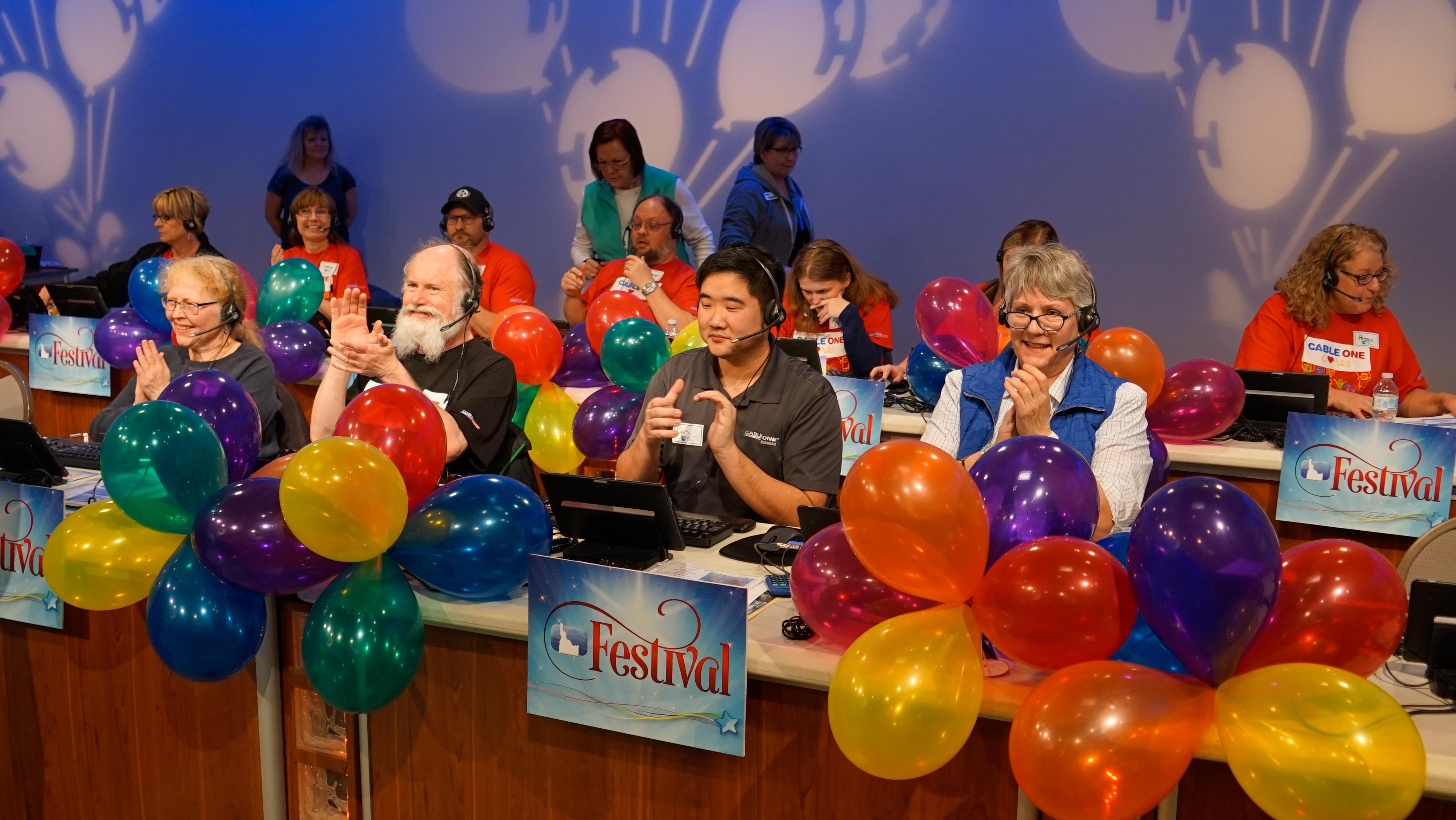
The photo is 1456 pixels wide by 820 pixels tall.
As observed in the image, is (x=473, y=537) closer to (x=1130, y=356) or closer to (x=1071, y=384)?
(x=1071, y=384)

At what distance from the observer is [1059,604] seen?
157 centimetres

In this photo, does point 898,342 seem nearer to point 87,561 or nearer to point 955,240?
point 955,240

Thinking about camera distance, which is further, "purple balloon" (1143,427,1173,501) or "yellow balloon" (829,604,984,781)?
"purple balloon" (1143,427,1173,501)

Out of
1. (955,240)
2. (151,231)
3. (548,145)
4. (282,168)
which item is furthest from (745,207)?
(151,231)

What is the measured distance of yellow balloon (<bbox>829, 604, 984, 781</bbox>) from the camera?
5.12 feet

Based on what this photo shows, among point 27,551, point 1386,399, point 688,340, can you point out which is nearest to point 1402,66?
point 1386,399

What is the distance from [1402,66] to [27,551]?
5875mm

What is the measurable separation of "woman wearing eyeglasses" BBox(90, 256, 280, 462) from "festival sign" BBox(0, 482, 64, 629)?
714 millimetres

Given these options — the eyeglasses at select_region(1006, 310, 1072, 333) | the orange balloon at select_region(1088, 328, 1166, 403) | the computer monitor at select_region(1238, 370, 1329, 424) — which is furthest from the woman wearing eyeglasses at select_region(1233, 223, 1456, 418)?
the eyeglasses at select_region(1006, 310, 1072, 333)

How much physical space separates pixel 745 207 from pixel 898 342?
1445 millimetres

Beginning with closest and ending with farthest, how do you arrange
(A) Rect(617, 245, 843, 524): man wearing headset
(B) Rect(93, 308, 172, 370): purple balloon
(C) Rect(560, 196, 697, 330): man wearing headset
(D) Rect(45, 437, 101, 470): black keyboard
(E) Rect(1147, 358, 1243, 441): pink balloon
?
(A) Rect(617, 245, 843, 524): man wearing headset → (D) Rect(45, 437, 101, 470): black keyboard → (E) Rect(1147, 358, 1243, 441): pink balloon → (B) Rect(93, 308, 172, 370): purple balloon → (C) Rect(560, 196, 697, 330): man wearing headset

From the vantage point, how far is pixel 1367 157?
18.4ft

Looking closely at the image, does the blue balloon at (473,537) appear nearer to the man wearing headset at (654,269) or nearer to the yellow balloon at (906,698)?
the yellow balloon at (906,698)

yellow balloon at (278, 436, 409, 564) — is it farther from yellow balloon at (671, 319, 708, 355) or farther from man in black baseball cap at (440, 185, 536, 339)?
man in black baseball cap at (440, 185, 536, 339)
